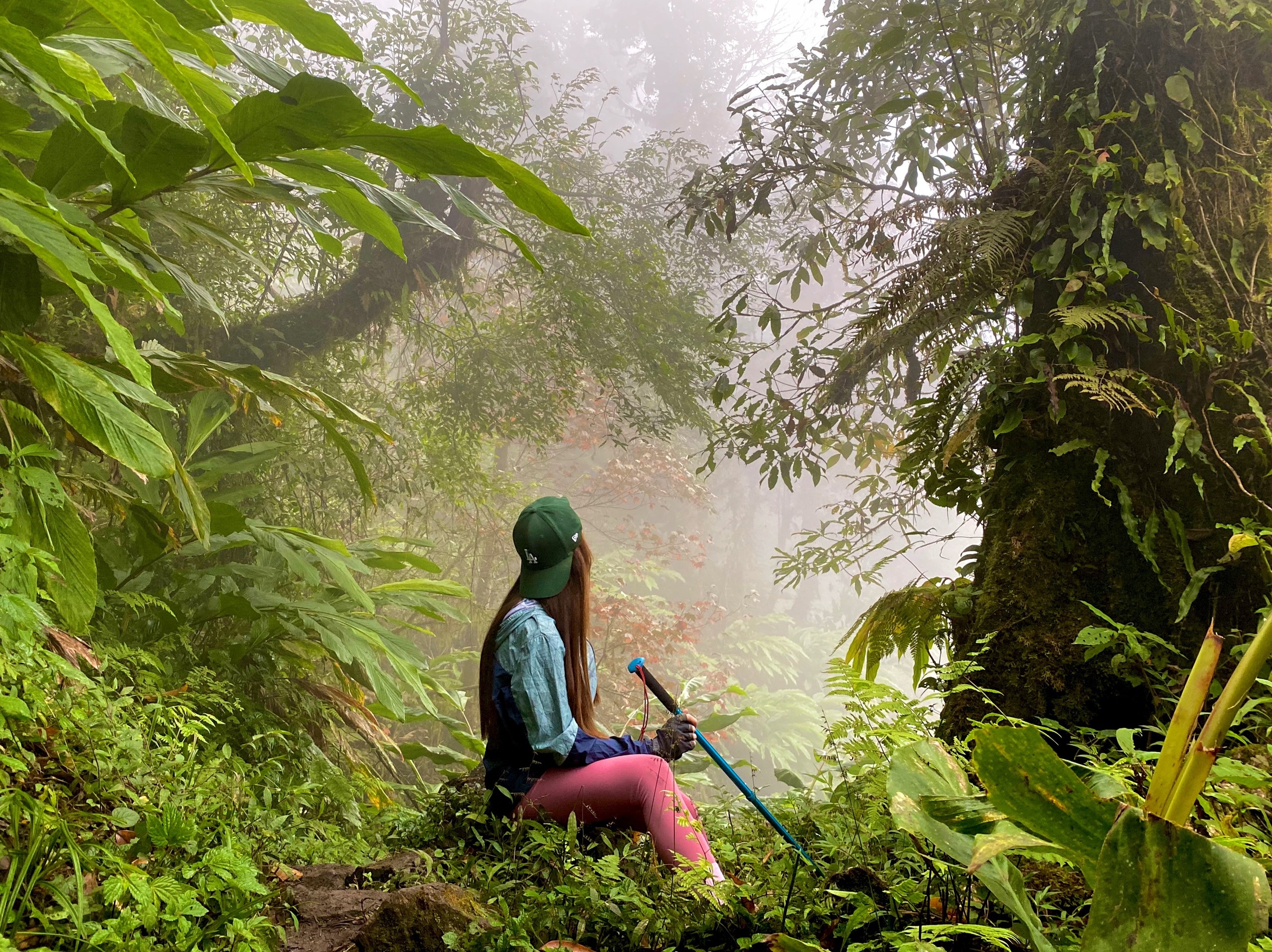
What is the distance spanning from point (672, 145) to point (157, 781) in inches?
369

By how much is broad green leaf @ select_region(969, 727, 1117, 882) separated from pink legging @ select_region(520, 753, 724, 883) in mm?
982

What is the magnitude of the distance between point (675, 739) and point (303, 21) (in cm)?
169

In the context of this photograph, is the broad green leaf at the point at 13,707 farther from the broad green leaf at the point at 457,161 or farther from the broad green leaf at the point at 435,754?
the broad green leaf at the point at 435,754

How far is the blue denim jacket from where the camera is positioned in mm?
1650

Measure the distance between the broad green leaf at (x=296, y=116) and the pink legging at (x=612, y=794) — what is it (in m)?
1.39

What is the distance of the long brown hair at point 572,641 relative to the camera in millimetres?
1831

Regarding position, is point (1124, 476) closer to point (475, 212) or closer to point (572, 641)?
point (572, 641)

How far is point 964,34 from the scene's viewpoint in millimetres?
2617

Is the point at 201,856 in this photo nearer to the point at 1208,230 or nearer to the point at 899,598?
the point at 899,598

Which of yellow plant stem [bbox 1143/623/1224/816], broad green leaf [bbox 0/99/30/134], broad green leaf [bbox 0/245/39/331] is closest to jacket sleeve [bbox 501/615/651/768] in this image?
broad green leaf [bbox 0/245/39/331]

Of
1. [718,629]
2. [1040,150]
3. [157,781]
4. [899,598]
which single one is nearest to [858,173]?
[1040,150]

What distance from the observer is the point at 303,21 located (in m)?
1.49

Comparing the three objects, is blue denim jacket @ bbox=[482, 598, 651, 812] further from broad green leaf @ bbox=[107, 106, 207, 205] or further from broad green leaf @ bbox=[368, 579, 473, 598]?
broad green leaf @ bbox=[107, 106, 207, 205]

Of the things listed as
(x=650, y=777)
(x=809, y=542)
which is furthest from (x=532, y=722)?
(x=809, y=542)
